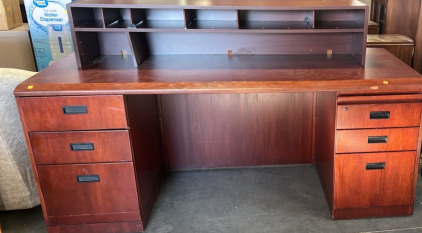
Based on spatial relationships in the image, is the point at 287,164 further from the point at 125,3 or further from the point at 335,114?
the point at 125,3

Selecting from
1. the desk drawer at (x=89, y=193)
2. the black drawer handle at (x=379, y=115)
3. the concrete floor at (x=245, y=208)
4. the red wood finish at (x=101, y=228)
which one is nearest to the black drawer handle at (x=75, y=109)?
the desk drawer at (x=89, y=193)

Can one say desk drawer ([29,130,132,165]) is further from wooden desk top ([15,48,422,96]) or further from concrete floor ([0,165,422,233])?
concrete floor ([0,165,422,233])

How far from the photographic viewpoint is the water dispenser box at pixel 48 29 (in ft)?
11.1

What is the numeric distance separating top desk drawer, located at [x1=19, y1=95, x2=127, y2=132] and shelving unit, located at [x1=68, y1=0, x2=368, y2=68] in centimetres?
36

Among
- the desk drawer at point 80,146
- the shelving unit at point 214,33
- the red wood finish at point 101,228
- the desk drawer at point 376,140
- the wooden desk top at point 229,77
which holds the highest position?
the shelving unit at point 214,33

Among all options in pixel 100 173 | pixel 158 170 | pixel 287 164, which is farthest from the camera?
pixel 287 164

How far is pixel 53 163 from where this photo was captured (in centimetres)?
174

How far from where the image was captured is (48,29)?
346 cm

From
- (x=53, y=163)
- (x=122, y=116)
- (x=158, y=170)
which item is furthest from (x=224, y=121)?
(x=53, y=163)

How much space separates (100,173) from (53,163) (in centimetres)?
22

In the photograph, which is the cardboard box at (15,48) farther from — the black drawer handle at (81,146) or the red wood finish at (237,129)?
the black drawer handle at (81,146)

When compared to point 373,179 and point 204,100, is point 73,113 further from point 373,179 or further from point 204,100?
point 373,179

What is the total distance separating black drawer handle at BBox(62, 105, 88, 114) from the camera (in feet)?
5.41

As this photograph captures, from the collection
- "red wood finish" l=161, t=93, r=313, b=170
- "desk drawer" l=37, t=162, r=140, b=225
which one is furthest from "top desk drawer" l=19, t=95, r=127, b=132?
"red wood finish" l=161, t=93, r=313, b=170
